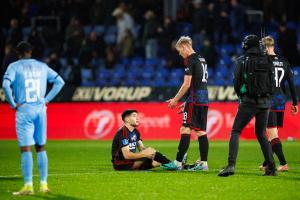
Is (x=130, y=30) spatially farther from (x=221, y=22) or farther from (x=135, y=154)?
(x=135, y=154)

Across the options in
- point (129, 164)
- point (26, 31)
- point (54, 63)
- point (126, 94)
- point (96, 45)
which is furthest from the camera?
point (26, 31)

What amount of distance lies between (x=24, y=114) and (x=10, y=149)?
9671mm

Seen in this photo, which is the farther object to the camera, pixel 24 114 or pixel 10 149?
pixel 10 149

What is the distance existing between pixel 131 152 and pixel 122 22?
14938 mm

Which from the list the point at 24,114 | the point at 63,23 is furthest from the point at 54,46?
the point at 24,114

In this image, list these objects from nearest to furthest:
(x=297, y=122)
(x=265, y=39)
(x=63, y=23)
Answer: (x=265, y=39) → (x=297, y=122) → (x=63, y=23)

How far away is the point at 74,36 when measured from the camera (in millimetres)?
27734

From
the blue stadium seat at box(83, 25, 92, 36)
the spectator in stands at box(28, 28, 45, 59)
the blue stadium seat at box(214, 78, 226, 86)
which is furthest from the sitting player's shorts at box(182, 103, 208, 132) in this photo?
the blue stadium seat at box(83, 25, 92, 36)

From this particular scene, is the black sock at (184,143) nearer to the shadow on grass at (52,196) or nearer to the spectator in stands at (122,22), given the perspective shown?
the shadow on grass at (52,196)

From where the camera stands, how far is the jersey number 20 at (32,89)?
10.4 metres

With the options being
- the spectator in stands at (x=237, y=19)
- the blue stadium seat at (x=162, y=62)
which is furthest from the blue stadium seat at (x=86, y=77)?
the spectator in stands at (x=237, y=19)

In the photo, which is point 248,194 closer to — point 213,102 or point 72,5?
point 213,102

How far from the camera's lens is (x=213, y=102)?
23438 millimetres

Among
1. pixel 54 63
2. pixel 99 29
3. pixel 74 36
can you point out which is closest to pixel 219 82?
pixel 54 63
